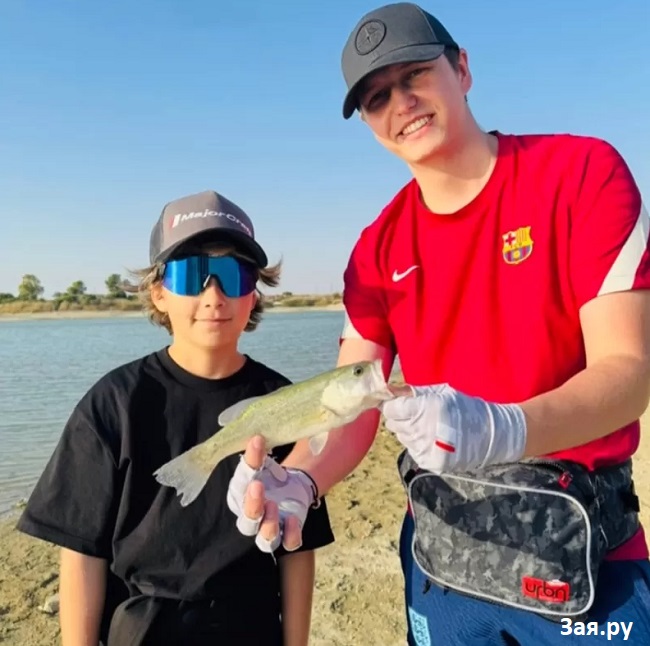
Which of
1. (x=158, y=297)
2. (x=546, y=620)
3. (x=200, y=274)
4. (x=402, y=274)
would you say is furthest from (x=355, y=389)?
(x=158, y=297)

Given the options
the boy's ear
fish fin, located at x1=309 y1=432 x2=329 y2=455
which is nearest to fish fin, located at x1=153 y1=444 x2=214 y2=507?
fish fin, located at x1=309 y1=432 x2=329 y2=455

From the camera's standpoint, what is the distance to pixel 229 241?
11.4 ft

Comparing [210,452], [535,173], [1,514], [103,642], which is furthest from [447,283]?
[1,514]

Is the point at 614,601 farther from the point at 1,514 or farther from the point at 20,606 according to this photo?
the point at 1,514

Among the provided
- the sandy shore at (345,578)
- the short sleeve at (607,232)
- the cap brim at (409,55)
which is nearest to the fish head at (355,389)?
the short sleeve at (607,232)

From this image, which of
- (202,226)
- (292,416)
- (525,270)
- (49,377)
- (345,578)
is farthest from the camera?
(49,377)

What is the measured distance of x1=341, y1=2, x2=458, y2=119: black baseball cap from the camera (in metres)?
2.62

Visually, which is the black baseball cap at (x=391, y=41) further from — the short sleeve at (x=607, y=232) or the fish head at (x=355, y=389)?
the fish head at (x=355, y=389)

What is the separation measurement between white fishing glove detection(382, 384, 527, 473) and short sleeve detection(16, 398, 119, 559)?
5.71ft

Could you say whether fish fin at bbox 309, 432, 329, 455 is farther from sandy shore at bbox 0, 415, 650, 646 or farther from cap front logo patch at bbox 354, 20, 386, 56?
sandy shore at bbox 0, 415, 650, 646

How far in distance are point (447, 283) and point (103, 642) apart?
235 centimetres

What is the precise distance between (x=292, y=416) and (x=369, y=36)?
158cm

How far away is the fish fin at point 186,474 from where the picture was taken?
2.96 meters

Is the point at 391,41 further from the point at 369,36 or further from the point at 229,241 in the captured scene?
the point at 229,241
